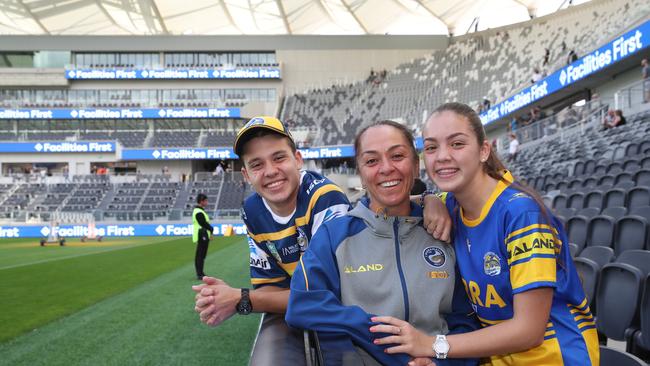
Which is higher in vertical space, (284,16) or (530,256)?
(284,16)

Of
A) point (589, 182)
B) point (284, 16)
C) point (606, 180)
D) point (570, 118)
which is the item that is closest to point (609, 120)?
point (570, 118)

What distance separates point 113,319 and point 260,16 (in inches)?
1701

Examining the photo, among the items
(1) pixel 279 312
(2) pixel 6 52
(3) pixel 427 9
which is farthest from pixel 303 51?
(1) pixel 279 312

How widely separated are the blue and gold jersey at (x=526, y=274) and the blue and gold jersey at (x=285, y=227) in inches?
29.4

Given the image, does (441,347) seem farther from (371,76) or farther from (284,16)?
(371,76)

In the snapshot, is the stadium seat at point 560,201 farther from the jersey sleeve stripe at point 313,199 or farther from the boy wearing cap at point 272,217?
the jersey sleeve stripe at point 313,199

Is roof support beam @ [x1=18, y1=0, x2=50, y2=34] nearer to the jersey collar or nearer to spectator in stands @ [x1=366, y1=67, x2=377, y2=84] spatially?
spectator in stands @ [x1=366, y1=67, x2=377, y2=84]

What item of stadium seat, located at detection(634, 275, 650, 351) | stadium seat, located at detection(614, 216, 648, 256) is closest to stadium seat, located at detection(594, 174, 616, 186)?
stadium seat, located at detection(614, 216, 648, 256)

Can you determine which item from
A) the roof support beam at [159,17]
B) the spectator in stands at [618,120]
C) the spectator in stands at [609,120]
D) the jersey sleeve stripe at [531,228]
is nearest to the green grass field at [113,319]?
the jersey sleeve stripe at [531,228]

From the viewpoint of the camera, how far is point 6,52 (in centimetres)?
4819

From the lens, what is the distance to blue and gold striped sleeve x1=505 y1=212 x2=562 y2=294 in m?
1.60

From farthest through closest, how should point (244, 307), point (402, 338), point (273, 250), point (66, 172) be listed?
point (66, 172)
point (273, 250)
point (244, 307)
point (402, 338)

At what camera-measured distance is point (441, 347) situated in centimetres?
165

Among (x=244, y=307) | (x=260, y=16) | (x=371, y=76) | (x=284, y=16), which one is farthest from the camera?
(x=371, y=76)
